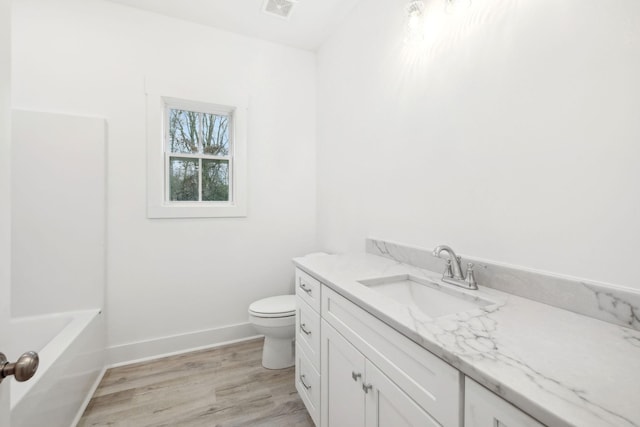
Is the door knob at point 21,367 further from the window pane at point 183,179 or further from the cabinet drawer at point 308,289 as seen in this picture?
the window pane at point 183,179

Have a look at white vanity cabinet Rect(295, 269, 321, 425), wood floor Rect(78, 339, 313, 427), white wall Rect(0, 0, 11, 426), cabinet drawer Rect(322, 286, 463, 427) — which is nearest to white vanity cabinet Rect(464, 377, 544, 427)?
cabinet drawer Rect(322, 286, 463, 427)

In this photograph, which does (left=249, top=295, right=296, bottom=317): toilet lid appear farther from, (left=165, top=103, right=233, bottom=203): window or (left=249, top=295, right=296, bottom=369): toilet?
(left=165, top=103, right=233, bottom=203): window

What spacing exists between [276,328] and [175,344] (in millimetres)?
942

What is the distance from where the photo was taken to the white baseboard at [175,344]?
1986 mm

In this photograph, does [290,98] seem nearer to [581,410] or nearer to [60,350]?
[60,350]

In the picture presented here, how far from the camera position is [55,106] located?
1812 mm

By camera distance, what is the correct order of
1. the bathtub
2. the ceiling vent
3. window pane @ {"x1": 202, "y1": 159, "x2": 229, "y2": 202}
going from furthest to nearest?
window pane @ {"x1": 202, "y1": 159, "x2": 229, "y2": 202} < the ceiling vent < the bathtub

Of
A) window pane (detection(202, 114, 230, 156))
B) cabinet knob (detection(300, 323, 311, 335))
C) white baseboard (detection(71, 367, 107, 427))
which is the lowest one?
white baseboard (detection(71, 367, 107, 427))

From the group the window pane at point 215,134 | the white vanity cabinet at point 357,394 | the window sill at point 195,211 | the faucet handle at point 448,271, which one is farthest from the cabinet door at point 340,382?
the window pane at point 215,134

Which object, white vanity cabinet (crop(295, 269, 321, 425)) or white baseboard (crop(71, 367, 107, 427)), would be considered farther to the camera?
white baseboard (crop(71, 367, 107, 427))

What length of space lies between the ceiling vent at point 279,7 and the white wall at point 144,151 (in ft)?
1.23

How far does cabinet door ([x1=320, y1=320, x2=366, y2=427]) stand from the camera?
970 mm

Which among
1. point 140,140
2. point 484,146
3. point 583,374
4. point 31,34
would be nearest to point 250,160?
point 140,140

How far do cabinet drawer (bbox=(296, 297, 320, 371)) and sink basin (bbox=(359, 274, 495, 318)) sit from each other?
369 mm
